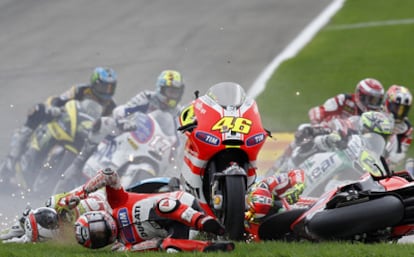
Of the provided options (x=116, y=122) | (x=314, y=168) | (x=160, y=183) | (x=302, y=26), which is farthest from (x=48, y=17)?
(x=160, y=183)

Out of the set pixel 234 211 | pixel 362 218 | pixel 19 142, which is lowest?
pixel 362 218

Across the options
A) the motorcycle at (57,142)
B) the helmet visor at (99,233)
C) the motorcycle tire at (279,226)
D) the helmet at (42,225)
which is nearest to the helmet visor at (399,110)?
the motorcycle at (57,142)

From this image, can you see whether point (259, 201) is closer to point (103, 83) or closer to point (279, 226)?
point (279, 226)

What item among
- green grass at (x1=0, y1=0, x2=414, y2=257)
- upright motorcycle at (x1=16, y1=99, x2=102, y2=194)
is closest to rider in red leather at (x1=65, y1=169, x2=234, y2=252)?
upright motorcycle at (x1=16, y1=99, x2=102, y2=194)

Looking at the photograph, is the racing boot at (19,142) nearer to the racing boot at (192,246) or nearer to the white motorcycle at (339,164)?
the white motorcycle at (339,164)

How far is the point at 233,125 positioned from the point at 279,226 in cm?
111

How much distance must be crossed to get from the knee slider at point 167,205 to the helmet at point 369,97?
393 inches

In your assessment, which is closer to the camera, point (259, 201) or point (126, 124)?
point (259, 201)

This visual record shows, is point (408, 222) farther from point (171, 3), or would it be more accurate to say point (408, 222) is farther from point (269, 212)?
point (171, 3)

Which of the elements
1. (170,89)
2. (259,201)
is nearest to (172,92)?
(170,89)

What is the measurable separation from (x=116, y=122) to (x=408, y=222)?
32.0 ft

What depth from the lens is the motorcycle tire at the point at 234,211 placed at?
1116 centimetres

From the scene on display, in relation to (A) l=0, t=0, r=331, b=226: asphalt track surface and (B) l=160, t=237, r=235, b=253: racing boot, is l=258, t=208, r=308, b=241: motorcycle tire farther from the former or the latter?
(A) l=0, t=0, r=331, b=226: asphalt track surface

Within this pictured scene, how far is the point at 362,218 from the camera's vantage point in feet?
33.6
